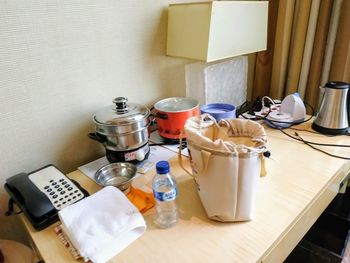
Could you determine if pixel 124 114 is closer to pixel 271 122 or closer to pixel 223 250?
pixel 223 250

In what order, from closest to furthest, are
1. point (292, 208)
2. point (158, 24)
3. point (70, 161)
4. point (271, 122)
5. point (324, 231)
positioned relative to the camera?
point (292, 208) < point (70, 161) < point (158, 24) < point (271, 122) < point (324, 231)

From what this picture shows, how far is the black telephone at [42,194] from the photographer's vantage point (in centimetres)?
67

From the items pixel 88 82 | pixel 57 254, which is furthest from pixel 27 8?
pixel 57 254

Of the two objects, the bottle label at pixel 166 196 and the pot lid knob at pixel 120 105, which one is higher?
the pot lid knob at pixel 120 105

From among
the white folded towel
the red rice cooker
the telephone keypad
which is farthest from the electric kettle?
the telephone keypad

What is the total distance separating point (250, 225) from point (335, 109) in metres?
0.67

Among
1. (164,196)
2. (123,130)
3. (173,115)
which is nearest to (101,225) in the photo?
(164,196)

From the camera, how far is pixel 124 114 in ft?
2.81

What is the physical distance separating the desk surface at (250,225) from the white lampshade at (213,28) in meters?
0.46

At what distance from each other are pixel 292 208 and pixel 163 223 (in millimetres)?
Answer: 347

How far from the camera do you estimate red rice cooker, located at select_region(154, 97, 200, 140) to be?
99 cm

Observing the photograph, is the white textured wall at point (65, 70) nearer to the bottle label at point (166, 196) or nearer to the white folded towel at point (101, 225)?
the white folded towel at point (101, 225)

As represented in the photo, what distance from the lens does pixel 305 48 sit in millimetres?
1416

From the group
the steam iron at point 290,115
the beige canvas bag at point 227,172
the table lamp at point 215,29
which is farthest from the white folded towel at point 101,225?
the steam iron at point 290,115
